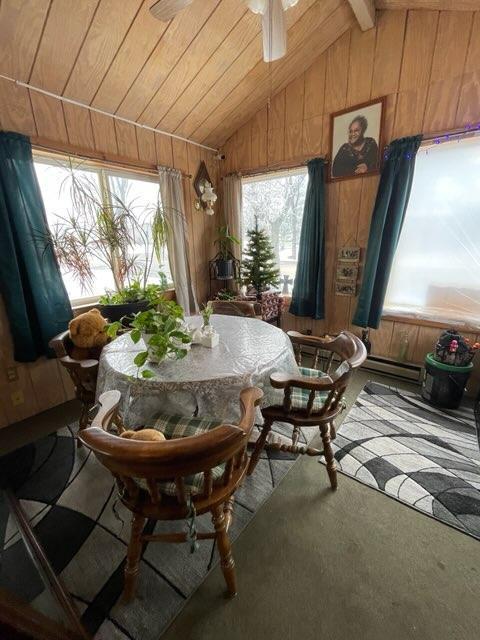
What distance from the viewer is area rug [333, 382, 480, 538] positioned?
138 centimetres

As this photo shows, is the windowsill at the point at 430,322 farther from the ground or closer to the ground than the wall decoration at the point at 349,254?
closer to the ground

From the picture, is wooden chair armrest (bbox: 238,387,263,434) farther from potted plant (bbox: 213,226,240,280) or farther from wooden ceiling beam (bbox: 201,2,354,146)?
wooden ceiling beam (bbox: 201,2,354,146)

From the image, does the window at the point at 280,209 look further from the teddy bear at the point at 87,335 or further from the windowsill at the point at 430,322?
the teddy bear at the point at 87,335

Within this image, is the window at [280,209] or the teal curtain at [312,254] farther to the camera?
the window at [280,209]

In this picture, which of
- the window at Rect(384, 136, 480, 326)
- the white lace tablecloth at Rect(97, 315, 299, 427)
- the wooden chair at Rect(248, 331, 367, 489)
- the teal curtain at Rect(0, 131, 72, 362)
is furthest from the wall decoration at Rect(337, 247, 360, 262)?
the teal curtain at Rect(0, 131, 72, 362)

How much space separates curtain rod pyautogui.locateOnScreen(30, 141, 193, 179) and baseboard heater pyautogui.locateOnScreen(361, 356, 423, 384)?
Answer: 2.89 m

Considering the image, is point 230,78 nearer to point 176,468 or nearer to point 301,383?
point 301,383

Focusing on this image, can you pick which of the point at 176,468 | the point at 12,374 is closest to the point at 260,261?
the point at 12,374

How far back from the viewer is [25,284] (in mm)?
1983

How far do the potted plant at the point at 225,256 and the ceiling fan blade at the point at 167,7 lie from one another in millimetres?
1960

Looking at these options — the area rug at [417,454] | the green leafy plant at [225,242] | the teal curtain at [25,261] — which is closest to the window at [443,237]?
the area rug at [417,454]

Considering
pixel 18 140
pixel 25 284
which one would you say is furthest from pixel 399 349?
pixel 18 140

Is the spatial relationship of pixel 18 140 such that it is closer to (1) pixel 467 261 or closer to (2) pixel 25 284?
(2) pixel 25 284

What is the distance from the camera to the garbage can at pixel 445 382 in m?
2.05
